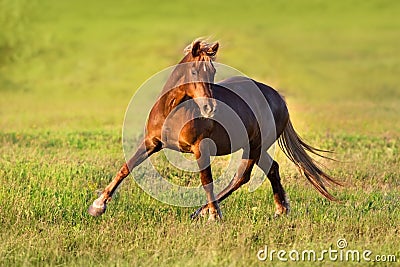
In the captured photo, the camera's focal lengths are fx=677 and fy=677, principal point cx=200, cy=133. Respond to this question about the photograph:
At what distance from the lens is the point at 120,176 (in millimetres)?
Result: 7555

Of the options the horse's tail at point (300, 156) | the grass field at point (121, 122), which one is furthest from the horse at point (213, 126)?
the grass field at point (121, 122)

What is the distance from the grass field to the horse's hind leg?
5.1 inches

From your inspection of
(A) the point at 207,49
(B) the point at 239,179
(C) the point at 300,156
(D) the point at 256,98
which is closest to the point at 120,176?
(B) the point at 239,179

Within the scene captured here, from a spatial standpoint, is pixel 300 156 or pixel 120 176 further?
pixel 300 156

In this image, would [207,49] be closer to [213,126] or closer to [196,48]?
[196,48]

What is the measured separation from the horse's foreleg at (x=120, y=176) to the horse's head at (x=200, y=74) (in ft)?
2.86

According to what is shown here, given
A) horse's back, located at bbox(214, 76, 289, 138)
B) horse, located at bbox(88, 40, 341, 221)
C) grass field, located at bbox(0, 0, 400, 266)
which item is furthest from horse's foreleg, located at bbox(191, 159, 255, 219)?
horse's back, located at bbox(214, 76, 289, 138)

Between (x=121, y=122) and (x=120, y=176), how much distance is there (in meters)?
10.7

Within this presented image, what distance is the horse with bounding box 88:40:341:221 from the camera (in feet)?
23.1

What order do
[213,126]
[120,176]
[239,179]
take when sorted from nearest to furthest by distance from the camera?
[120,176], [213,126], [239,179]

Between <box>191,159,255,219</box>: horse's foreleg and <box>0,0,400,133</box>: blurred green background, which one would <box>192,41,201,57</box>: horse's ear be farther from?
<box>0,0,400,133</box>: blurred green background

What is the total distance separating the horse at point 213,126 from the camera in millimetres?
7035

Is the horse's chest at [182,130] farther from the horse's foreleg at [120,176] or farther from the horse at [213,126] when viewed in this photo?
the horse's foreleg at [120,176]

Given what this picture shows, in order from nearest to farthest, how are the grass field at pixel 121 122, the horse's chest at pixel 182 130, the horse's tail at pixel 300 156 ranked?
the grass field at pixel 121 122 < the horse's chest at pixel 182 130 < the horse's tail at pixel 300 156
